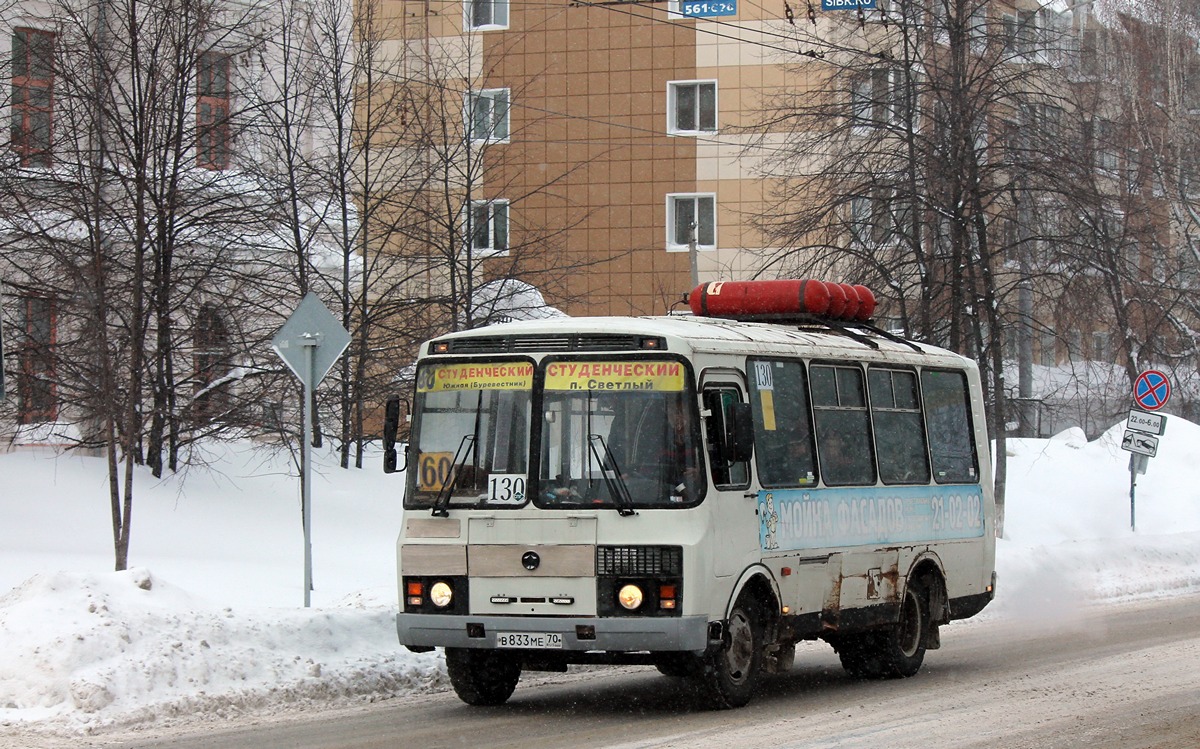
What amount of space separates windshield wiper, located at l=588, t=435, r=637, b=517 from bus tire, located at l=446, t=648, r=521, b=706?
1470mm

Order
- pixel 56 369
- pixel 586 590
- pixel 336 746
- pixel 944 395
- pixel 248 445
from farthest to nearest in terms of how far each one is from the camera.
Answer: pixel 248 445, pixel 56 369, pixel 944 395, pixel 586 590, pixel 336 746

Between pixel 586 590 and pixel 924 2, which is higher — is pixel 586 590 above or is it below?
below

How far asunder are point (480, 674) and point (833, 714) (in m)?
2.47

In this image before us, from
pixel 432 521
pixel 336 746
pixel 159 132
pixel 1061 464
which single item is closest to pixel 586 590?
pixel 432 521

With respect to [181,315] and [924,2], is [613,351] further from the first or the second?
[924,2]

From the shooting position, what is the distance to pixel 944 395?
49.7 feet

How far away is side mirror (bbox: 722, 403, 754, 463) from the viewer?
1075cm

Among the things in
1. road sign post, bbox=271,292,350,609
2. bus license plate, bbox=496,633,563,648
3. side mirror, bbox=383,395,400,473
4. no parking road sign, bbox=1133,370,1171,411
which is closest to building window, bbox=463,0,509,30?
no parking road sign, bbox=1133,370,1171,411

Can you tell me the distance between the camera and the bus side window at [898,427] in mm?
13727

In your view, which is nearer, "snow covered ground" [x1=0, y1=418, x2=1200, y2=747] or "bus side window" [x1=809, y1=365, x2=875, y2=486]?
"snow covered ground" [x1=0, y1=418, x2=1200, y2=747]

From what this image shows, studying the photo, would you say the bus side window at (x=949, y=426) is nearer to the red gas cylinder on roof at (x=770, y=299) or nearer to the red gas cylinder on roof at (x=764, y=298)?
the red gas cylinder on roof at (x=770, y=299)

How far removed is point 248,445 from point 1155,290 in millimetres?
21265

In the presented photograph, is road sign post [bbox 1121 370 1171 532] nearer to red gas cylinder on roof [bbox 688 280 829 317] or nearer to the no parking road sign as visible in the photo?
the no parking road sign

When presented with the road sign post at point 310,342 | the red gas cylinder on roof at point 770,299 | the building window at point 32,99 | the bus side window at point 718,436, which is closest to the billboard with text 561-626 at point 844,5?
the building window at point 32,99
